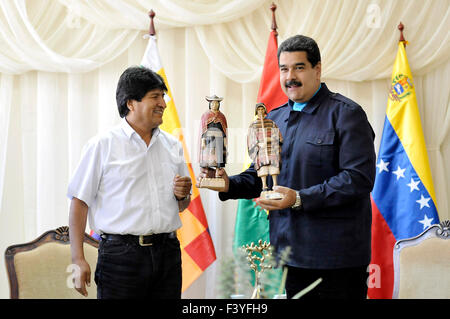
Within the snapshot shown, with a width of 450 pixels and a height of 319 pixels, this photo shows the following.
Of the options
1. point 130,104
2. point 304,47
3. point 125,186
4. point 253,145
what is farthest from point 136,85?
point 304,47

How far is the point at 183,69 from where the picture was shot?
135 inches

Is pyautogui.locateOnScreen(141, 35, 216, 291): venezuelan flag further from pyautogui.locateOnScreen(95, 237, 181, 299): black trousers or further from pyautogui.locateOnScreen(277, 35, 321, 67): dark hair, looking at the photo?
pyautogui.locateOnScreen(277, 35, 321, 67): dark hair

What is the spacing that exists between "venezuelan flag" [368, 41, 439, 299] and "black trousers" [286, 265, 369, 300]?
4.11 ft

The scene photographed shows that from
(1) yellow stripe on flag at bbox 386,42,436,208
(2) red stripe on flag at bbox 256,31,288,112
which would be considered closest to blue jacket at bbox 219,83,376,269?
(2) red stripe on flag at bbox 256,31,288,112

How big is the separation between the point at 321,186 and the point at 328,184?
27 millimetres

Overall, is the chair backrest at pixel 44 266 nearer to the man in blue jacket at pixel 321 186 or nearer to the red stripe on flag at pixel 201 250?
the red stripe on flag at pixel 201 250

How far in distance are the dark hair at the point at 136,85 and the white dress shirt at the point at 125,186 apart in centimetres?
11

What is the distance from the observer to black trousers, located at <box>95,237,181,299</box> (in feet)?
6.05

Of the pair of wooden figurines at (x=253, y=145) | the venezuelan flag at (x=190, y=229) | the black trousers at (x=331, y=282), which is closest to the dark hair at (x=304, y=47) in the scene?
the pair of wooden figurines at (x=253, y=145)

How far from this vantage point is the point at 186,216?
3.01m

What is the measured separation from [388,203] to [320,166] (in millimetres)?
1360

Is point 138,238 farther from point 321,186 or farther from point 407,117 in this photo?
point 407,117

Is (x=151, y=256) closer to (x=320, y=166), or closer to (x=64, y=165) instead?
(x=320, y=166)

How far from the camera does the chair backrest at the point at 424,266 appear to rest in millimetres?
2352
